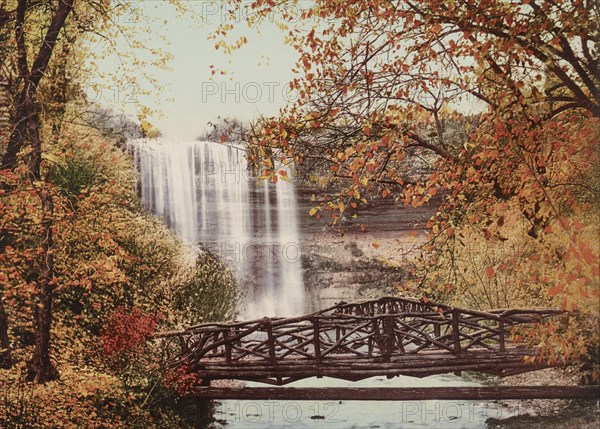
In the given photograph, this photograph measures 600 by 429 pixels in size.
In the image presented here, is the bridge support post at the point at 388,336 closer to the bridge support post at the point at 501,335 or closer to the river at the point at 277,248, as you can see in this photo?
the river at the point at 277,248

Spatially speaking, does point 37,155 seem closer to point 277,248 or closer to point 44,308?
point 44,308

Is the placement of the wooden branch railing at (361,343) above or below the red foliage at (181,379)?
above

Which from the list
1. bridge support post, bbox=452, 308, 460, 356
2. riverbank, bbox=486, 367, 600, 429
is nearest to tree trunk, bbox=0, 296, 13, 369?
bridge support post, bbox=452, 308, 460, 356

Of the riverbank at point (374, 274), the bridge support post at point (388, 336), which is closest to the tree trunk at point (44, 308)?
the riverbank at point (374, 274)

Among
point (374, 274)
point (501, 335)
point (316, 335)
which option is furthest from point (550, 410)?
point (316, 335)

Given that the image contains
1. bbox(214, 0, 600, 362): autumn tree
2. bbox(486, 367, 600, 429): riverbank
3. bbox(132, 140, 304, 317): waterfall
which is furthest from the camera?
bbox(132, 140, 304, 317): waterfall

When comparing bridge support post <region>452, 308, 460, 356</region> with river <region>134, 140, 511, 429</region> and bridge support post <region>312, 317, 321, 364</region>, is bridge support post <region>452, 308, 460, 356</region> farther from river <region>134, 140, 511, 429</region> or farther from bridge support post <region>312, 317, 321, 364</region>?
bridge support post <region>312, 317, 321, 364</region>

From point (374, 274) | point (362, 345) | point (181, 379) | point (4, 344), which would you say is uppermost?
point (374, 274)

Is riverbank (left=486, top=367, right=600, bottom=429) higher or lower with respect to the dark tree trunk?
lower
